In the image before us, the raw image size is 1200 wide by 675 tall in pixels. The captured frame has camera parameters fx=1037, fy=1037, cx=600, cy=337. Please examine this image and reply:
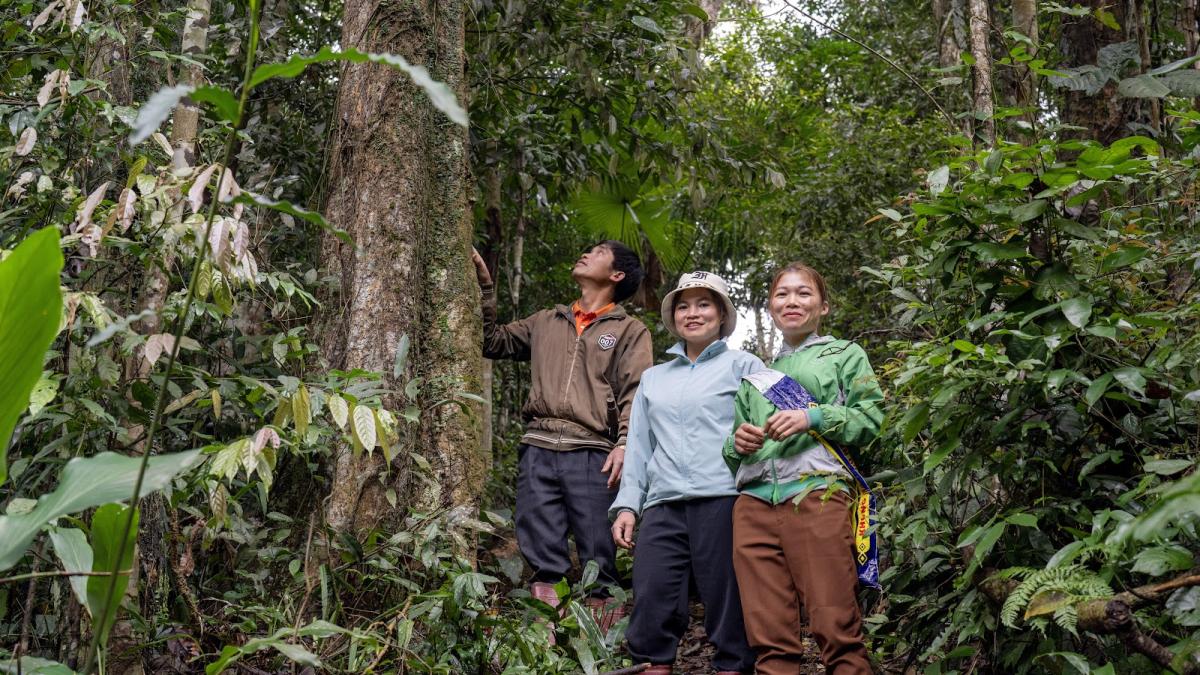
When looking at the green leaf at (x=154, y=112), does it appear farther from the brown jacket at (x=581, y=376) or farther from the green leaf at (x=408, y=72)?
the brown jacket at (x=581, y=376)

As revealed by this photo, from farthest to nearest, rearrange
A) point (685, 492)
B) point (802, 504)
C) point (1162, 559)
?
point (685, 492) → point (802, 504) → point (1162, 559)

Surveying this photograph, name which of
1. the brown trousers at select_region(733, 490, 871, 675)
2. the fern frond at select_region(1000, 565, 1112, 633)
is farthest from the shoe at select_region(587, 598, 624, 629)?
the fern frond at select_region(1000, 565, 1112, 633)

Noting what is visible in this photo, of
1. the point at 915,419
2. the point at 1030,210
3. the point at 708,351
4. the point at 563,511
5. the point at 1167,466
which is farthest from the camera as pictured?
the point at 563,511

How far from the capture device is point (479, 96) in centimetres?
618

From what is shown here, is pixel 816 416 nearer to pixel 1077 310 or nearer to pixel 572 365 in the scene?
pixel 1077 310

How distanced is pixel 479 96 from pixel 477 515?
3.52 metres

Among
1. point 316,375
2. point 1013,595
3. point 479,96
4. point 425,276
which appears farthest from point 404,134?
point 479,96

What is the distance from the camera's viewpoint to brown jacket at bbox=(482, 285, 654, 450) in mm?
4246

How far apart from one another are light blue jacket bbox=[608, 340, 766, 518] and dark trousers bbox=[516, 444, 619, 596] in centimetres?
22

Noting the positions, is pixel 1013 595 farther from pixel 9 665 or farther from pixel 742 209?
pixel 742 209

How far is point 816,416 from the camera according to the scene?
332 centimetres

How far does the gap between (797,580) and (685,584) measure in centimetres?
51

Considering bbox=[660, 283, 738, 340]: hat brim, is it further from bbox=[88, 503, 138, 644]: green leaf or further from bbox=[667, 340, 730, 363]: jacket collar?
bbox=[88, 503, 138, 644]: green leaf

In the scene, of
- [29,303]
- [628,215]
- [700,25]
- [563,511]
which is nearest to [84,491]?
[29,303]
